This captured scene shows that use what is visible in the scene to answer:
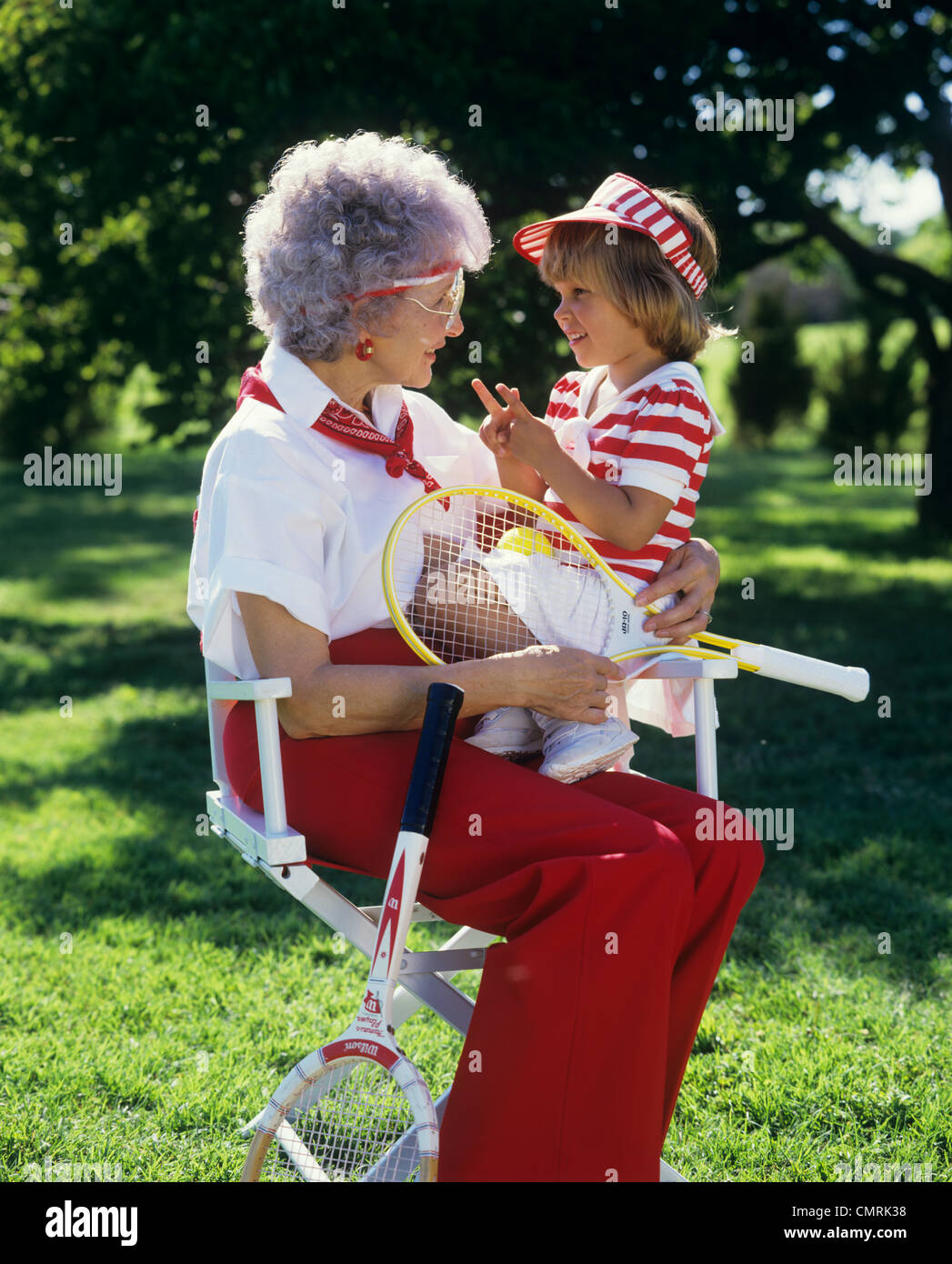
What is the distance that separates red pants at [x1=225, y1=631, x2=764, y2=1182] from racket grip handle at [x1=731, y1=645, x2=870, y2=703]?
336mm

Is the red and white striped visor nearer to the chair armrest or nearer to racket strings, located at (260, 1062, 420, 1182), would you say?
the chair armrest

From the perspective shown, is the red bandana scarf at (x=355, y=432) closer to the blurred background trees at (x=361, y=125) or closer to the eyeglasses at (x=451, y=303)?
the eyeglasses at (x=451, y=303)

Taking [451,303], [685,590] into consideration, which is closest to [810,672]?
[685,590]

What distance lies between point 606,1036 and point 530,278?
6151 mm

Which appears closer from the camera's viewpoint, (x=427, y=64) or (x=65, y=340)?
(x=427, y=64)

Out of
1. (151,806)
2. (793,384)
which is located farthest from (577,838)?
(793,384)

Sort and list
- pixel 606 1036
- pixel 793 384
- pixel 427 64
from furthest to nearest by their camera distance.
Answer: pixel 793 384 → pixel 427 64 → pixel 606 1036

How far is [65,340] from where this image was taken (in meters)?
8.43

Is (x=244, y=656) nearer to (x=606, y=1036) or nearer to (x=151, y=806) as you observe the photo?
(x=606, y=1036)

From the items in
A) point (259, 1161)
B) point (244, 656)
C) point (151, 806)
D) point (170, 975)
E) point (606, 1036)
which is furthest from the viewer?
point (151, 806)

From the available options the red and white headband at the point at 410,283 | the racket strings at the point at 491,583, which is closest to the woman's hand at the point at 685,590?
the racket strings at the point at 491,583

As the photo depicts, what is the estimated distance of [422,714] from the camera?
2.31 m

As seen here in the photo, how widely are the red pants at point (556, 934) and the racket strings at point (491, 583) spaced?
30cm

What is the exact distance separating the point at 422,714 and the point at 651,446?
764mm
